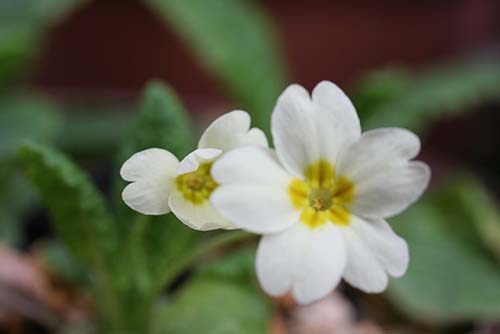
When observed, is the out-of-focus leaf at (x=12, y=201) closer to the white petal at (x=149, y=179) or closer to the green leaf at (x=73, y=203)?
the green leaf at (x=73, y=203)

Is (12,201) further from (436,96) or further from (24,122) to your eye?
(436,96)

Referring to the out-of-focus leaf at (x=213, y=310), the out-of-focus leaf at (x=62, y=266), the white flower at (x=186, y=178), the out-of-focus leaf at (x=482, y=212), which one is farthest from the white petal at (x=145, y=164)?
the out-of-focus leaf at (x=482, y=212)

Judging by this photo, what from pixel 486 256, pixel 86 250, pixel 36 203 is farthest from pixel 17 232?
pixel 486 256

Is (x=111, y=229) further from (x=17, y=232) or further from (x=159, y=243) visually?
(x=17, y=232)

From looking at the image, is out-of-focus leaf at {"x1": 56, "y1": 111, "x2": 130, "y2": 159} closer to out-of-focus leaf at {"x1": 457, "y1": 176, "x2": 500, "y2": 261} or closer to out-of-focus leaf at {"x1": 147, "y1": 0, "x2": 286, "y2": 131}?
out-of-focus leaf at {"x1": 147, "y1": 0, "x2": 286, "y2": 131}

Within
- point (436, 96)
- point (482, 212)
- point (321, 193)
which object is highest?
point (321, 193)

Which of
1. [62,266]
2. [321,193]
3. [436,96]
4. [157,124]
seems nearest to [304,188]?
[321,193]
